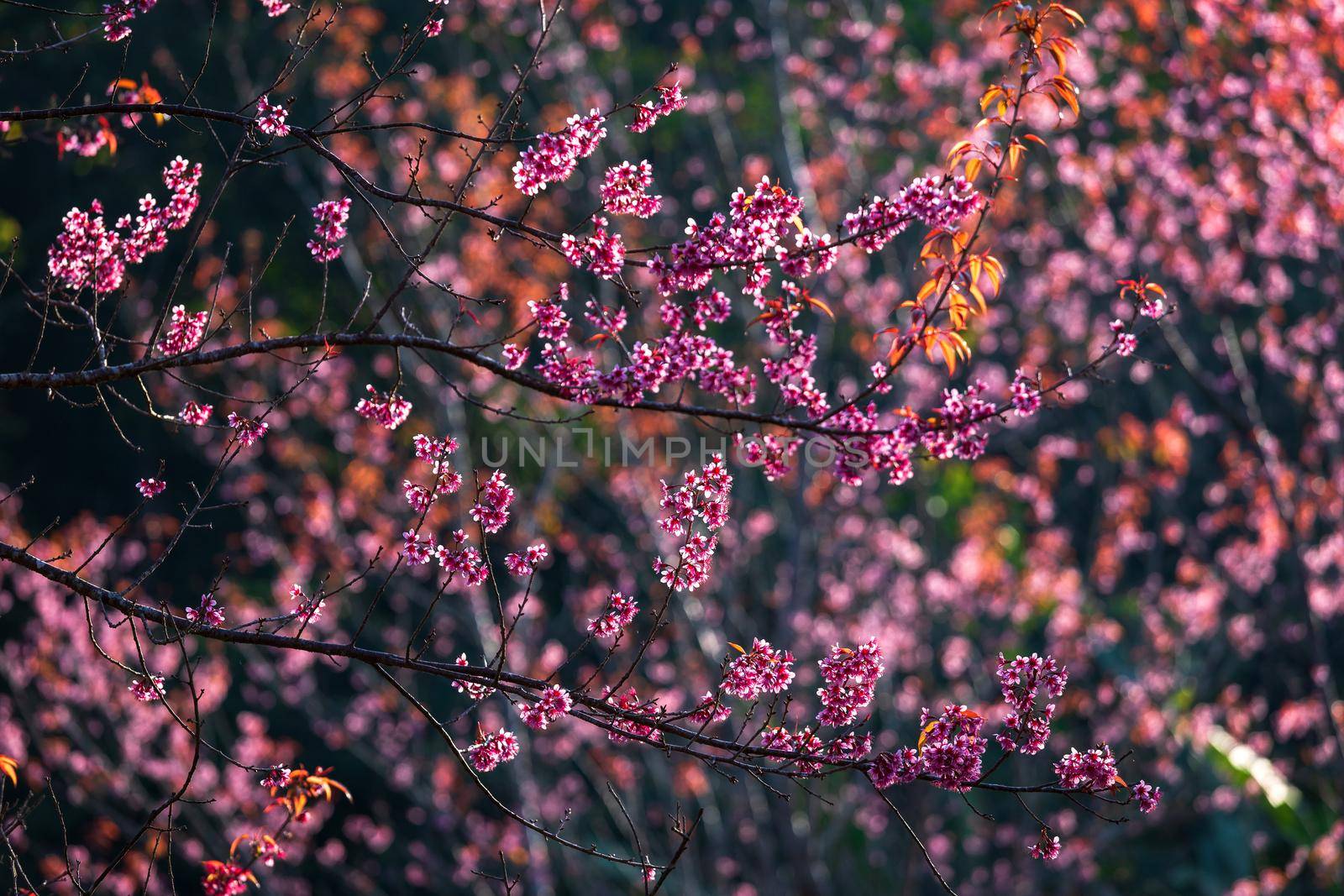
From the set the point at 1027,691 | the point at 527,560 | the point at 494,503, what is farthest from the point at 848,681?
the point at 494,503

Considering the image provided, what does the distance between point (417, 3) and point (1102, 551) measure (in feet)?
30.9

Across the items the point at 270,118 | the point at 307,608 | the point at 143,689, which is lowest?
the point at 143,689

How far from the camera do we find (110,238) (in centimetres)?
341

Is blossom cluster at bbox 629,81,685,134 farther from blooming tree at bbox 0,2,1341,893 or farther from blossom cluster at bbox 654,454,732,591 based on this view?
blooming tree at bbox 0,2,1341,893

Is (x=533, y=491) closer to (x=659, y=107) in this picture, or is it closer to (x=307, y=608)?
(x=307, y=608)

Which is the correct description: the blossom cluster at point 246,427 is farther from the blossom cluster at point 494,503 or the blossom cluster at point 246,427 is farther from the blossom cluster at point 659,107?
the blossom cluster at point 659,107

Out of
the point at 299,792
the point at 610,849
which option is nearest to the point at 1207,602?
the point at 610,849

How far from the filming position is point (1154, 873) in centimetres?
1138

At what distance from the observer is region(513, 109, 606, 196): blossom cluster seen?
3.05m

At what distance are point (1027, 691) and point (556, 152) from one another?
1.79 meters

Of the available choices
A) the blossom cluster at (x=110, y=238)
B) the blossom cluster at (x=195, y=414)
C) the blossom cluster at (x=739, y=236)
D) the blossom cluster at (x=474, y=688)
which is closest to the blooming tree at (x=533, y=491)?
the blossom cluster at (x=110, y=238)

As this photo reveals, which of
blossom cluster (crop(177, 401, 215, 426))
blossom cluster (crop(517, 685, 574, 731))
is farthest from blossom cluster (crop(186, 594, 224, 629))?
blossom cluster (crop(517, 685, 574, 731))

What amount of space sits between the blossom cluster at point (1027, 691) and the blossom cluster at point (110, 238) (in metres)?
2.58

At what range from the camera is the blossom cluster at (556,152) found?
305cm
